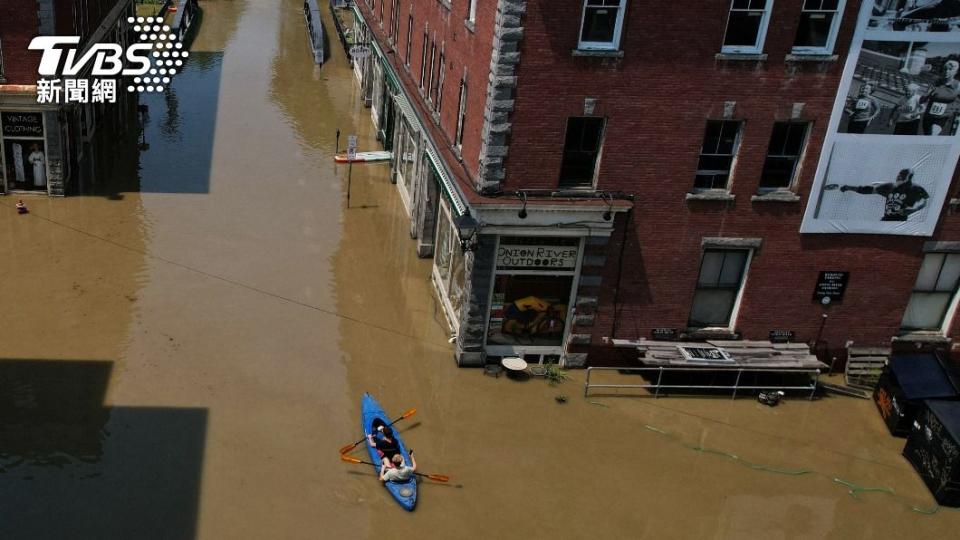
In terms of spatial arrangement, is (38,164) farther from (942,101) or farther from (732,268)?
(942,101)

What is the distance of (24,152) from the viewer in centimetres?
3238

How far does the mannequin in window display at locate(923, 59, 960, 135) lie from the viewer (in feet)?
73.5

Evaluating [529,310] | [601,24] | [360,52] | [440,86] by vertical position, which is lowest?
[529,310]

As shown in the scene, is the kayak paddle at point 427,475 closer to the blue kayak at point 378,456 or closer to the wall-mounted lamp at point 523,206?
the blue kayak at point 378,456

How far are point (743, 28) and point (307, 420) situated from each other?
14.5 m

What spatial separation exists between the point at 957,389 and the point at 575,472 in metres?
10.5

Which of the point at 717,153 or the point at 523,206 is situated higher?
the point at 717,153

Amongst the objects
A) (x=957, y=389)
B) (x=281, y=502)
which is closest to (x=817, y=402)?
(x=957, y=389)

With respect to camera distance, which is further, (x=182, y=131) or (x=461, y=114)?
(x=182, y=131)

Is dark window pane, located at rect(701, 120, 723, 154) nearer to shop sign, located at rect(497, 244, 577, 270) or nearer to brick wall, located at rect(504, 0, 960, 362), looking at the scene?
brick wall, located at rect(504, 0, 960, 362)

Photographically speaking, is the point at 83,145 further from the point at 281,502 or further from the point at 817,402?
the point at 817,402

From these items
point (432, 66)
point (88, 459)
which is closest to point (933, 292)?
point (432, 66)

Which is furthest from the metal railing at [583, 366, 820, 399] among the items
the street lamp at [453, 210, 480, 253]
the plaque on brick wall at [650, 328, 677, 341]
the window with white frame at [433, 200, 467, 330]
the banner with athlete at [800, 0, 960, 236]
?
the street lamp at [453, 210, 480, 253]

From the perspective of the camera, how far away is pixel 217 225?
31.5 meters
